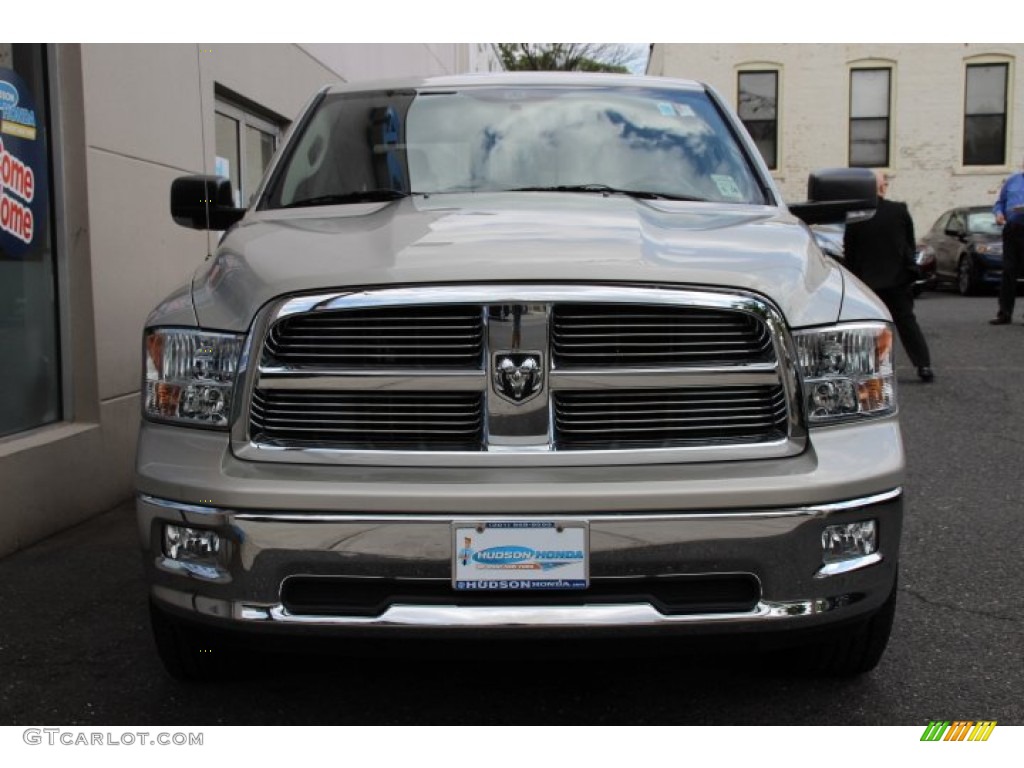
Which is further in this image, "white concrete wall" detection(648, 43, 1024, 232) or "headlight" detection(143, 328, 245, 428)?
"white concrete wall" detection(648, 43, 1024, 232)

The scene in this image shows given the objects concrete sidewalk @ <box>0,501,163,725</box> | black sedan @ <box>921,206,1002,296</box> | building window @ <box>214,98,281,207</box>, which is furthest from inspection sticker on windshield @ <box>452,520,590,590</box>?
black sedan @ <box>921,206,1002,296</box>

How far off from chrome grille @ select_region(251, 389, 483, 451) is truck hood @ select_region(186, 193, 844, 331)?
0.24m

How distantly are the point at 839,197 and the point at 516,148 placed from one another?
128cm

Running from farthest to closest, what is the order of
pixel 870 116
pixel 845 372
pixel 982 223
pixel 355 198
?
pixel 870 116, pixel 982 223, pixel 355 198, pixel 845 372

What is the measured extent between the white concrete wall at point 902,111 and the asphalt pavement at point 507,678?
2247 cm

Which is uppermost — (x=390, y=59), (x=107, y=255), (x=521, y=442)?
(x=390, y=59)

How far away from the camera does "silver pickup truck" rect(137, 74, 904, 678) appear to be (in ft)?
8.73

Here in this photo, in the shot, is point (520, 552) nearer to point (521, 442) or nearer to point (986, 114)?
point (521, 442)

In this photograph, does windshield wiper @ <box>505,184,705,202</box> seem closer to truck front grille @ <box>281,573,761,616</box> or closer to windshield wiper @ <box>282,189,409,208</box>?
windshield wiper @ <box>282,189,409,208</box>

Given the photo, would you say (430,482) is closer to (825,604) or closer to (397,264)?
(397,264)

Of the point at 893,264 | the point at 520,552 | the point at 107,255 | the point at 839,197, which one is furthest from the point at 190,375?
the point at 893,264

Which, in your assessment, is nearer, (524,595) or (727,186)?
(524,595)

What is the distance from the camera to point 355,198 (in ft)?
12.9

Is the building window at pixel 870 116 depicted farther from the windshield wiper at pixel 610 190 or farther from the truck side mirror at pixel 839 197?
the windshield wiper at pixel 610 190
